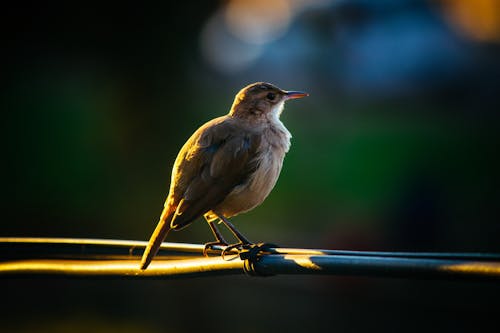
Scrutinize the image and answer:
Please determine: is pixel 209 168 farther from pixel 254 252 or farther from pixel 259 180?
pixel 254 252

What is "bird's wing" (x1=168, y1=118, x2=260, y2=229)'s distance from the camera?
4195 millimetres

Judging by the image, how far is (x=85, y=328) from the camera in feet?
41.0

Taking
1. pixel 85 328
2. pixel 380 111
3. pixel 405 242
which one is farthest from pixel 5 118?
pixel 405 242

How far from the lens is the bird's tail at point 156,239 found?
3443mm

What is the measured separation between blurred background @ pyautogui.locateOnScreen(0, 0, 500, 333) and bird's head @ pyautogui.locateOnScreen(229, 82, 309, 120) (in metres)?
6.60

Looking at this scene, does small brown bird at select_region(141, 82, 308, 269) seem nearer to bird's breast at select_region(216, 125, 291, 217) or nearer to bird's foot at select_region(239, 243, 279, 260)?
bird's breast at select_region(216, 125, 291, 217)

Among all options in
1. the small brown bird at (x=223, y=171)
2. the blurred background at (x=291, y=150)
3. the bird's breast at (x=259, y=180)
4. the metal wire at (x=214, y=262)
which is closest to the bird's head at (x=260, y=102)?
the small brown bird at (x=223, y=171)

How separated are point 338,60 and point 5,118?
7.83 m

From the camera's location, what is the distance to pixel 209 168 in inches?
170

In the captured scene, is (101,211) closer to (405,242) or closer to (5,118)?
(5,118)

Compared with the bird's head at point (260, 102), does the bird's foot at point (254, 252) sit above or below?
below

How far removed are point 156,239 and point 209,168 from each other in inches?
26.8

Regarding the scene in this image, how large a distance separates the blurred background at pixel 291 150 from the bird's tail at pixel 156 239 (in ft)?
24.5

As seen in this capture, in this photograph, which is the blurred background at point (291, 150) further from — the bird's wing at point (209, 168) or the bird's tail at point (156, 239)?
the bird's tail at point (156, 239)
